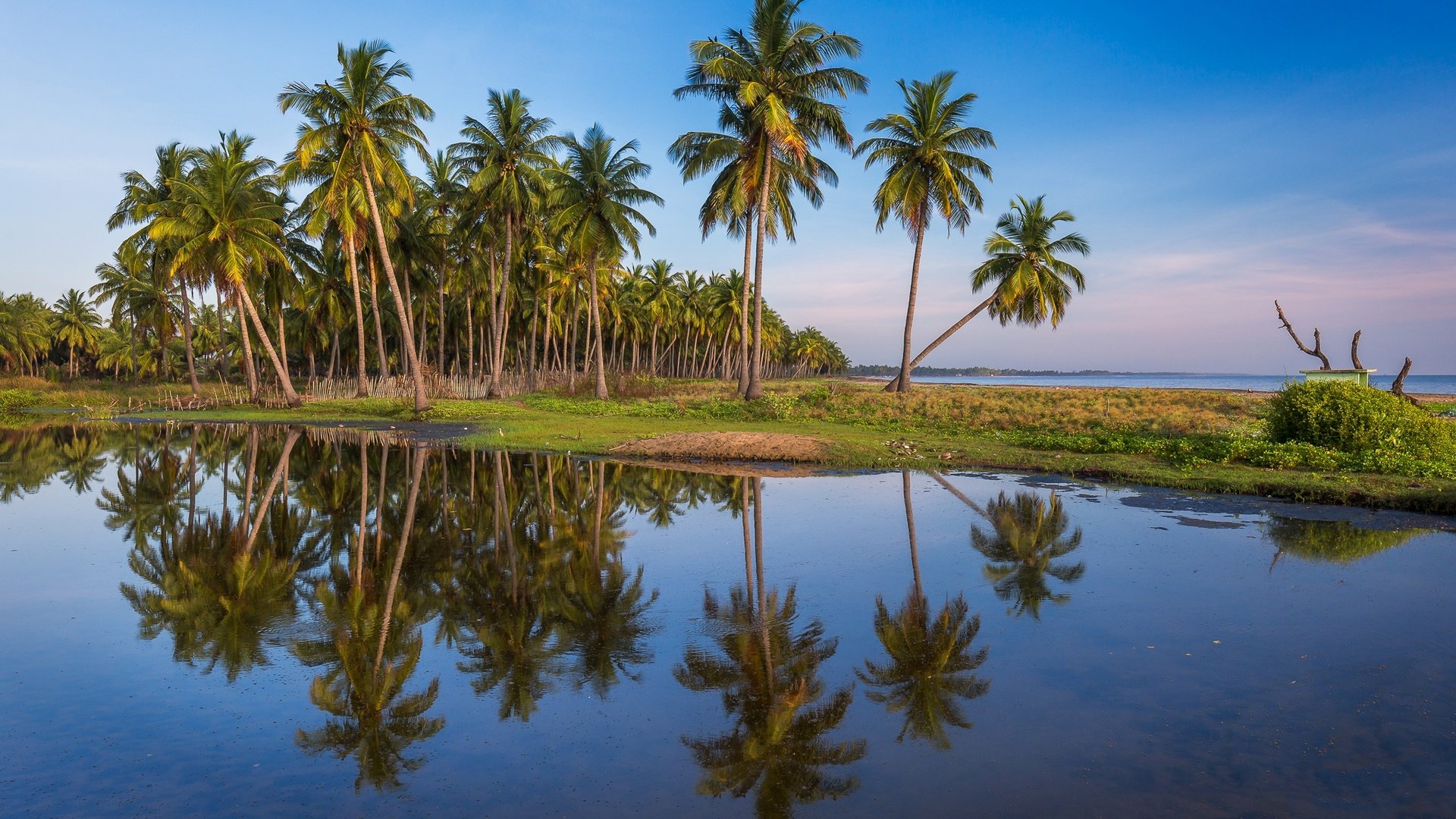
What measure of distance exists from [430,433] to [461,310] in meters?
37.7

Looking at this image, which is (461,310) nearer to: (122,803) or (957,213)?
(957,213)

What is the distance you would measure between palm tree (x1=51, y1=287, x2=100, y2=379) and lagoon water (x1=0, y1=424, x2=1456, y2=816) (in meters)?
72.7

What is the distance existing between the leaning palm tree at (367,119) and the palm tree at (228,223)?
5411 mm

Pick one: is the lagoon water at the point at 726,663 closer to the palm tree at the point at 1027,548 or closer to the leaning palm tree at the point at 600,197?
the palm tree at the point at 1027,548

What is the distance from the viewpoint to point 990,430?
2219 centimetres

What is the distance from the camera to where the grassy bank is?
14016 mm

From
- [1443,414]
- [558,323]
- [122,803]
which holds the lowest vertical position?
[122,803]

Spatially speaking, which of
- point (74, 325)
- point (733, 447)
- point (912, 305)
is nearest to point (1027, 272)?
point (912, 305)

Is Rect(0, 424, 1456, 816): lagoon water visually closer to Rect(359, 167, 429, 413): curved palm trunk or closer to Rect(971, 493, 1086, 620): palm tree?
Rect(971, 493, 1086, 620): palm tree

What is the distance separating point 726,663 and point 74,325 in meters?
84.3

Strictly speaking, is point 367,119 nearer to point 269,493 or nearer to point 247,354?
point 247,354

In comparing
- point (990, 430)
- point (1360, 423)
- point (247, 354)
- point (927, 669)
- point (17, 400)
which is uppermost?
point (247, 354)

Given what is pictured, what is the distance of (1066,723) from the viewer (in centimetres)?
513

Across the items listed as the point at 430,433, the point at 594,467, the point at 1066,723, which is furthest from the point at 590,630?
the point at 430,433
